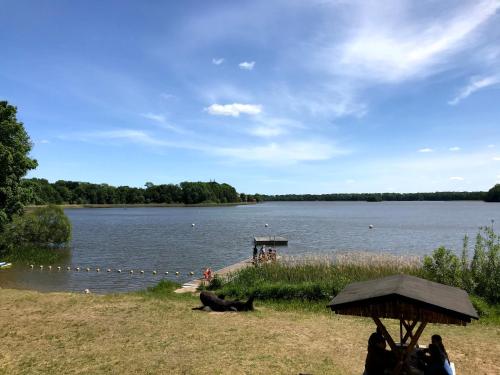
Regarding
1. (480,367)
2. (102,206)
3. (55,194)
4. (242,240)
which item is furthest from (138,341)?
(102,206)

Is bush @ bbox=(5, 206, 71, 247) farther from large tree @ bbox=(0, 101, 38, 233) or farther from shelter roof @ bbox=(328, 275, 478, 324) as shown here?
shelter roof @ bbox=(328, 275, 478, 324)

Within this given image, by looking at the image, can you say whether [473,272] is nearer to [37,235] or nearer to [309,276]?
[309,276]

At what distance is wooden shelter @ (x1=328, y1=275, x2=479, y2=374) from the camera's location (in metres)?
6.47

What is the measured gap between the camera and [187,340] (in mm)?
11750

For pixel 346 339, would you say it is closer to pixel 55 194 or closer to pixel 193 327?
pixel 193 327

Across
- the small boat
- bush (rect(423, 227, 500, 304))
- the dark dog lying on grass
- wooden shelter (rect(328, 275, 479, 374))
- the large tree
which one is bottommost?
the small boat

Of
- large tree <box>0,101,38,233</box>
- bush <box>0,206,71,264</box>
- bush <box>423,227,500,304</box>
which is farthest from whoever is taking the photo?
bush <box>0,206,71,264</box>

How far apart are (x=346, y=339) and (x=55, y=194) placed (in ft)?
549

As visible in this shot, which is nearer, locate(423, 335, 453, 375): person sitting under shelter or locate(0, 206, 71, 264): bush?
locate(423, 335, 453, 375): person sitting under shelter

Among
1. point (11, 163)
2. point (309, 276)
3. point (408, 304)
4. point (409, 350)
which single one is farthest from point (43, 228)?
point (408, 304)

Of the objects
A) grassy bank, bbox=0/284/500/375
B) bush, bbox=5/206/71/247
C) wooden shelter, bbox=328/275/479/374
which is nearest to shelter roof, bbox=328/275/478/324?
wooden shelter, bbox=328/275/479/374

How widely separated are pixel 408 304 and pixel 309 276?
15459mm

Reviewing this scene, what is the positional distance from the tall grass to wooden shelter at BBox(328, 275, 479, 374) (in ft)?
34.0

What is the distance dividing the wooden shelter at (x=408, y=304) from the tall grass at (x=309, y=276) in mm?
10378
